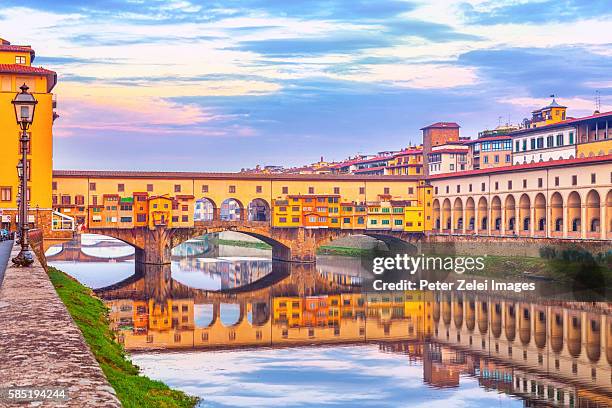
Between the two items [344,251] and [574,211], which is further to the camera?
[344,251]

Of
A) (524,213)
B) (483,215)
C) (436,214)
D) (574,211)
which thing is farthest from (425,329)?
(436,214)

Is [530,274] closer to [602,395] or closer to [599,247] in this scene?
[599,247]

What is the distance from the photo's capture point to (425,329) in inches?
1297

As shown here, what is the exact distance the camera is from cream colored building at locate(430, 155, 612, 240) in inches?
2060

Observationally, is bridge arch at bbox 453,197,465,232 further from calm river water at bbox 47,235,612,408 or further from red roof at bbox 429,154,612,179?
calm river water at bbox 47,235,612,408

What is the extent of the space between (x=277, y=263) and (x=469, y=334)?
Answer: 127 feet

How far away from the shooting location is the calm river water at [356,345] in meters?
21.3

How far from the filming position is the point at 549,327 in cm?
3212

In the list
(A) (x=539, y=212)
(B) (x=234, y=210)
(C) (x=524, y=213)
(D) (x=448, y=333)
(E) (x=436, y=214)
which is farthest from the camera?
(B) (x=234, y=210)

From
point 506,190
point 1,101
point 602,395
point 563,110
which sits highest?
point 563,110

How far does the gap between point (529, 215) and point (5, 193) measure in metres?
37.8

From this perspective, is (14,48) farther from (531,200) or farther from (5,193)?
(531,200)

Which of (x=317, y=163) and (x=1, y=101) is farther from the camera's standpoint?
(x=317, y=163)

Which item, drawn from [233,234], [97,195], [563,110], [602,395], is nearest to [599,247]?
[602,395]
